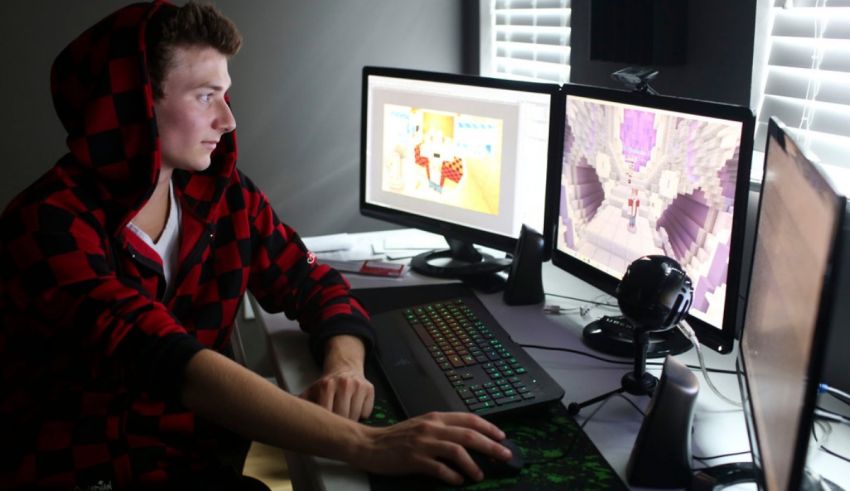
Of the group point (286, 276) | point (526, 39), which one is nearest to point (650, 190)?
point (286, 276)

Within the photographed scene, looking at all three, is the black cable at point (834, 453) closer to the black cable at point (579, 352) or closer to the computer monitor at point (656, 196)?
the computer monitor at point (656, 196)

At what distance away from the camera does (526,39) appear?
8.22ft

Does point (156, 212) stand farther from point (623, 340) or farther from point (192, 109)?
point (623, 340)

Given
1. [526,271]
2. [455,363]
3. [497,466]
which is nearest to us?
[497,466]

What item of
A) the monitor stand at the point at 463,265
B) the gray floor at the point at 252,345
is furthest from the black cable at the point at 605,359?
the gray floor at the point at 252,345

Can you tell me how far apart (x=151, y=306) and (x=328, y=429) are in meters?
0.33

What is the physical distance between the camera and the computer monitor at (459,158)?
165cm

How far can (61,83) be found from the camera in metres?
1.29

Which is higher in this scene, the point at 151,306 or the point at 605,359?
the point at 151,306

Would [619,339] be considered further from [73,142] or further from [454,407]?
[73,142]

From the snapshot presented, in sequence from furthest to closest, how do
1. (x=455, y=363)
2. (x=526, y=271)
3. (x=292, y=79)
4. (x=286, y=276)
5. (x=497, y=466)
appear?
(x=292, y=79), (x=526, y=271), (x=286, y=276), (x=455, y=363), (x=497, y=466)

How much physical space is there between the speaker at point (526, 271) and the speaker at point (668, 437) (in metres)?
0.64

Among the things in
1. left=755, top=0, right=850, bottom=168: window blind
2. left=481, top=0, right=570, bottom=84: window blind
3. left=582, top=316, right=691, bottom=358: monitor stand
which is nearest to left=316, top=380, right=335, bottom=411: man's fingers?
left=582, top=316, right=691, bottom=358: monitor stand

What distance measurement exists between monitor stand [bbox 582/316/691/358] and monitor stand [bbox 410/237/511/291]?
1.06 feet
